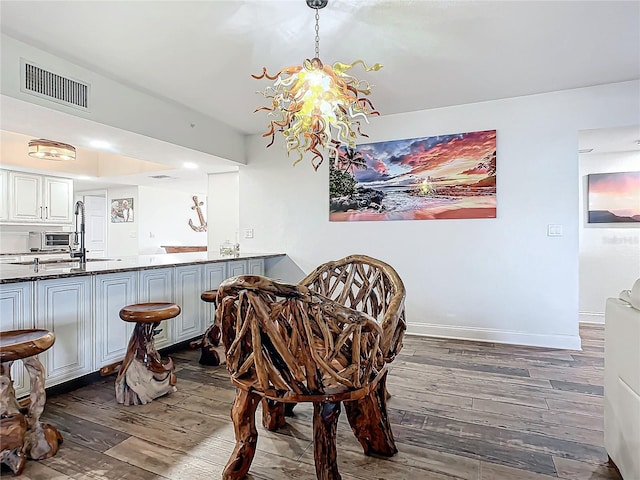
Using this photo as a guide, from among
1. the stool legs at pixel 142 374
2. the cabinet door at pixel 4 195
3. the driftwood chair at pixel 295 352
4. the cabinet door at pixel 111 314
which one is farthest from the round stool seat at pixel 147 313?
the cabinet door at pixel 4 195

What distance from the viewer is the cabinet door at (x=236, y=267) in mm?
4031

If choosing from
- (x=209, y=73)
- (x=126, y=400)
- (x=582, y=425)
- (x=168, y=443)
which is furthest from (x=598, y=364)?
(x=209, y=73)

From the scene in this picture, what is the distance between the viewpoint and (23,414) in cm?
179

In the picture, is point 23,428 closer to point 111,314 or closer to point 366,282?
point 111,314

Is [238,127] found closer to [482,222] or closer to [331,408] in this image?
[482,222]

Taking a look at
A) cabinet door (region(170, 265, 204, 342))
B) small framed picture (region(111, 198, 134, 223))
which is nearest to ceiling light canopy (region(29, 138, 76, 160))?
cabinet door (region(170, 265, 204, 342))

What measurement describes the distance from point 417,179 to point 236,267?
227cm

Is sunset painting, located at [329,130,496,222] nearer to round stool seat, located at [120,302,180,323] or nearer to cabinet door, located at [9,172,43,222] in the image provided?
round stool seat, located at [120,302,180,323]

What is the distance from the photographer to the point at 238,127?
4648mm

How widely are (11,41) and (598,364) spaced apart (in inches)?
202

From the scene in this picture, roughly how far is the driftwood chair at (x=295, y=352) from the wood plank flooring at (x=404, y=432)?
311 mm

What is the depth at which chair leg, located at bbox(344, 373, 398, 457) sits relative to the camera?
5.78 ft

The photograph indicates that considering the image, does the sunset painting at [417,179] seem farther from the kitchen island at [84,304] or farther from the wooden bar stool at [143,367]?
the wooden bar stool at [143,367]

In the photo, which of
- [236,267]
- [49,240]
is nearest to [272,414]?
[236,267]
